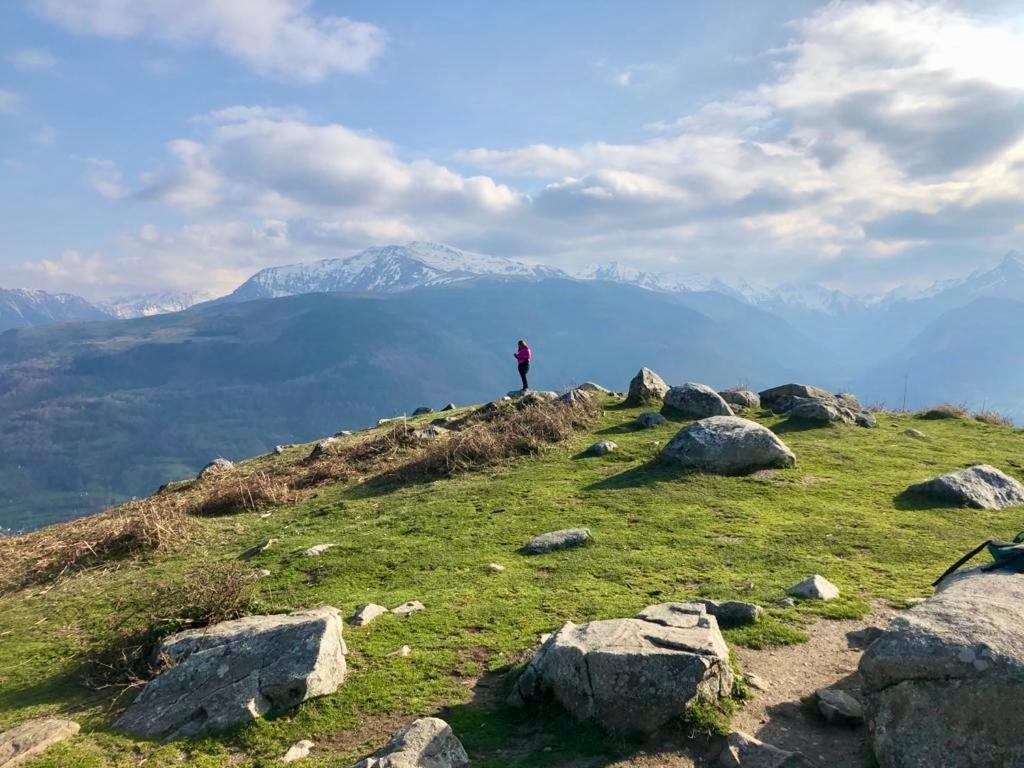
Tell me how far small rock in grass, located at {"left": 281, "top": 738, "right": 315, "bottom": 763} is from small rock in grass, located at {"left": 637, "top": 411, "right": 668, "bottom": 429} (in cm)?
2108

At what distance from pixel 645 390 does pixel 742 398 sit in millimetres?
5254

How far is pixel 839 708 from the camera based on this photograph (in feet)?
24.8

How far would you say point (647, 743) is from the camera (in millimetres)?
7188

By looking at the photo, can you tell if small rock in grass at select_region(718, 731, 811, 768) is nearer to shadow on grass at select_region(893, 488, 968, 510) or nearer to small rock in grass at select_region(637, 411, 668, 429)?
shadow on grass at select_region(893, 488, 968, 510)

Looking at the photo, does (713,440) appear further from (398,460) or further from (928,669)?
(928,669)

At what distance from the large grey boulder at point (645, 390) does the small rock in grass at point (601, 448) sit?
8.11 m

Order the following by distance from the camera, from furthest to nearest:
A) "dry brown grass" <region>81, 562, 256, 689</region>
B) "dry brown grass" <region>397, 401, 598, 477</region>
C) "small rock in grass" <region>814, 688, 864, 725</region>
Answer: "dry brown grass" <region>397, 401, 598, 477</region>, "dry brown grass" <region>81, 562, 256, 689</region>, "small rock in grass" <region>814, 688, 864, 725</region>

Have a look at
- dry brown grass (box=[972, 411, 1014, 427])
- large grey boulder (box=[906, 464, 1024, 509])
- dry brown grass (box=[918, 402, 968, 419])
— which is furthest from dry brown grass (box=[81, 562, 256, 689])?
dry brown grass (box=[972, 411, 1014, 427])

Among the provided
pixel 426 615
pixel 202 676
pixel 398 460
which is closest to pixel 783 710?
pixel 426 615

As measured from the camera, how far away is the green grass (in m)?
7.76

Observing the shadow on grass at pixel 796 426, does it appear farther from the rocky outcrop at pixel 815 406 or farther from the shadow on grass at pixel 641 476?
the shadow on grass at pixel 641 476

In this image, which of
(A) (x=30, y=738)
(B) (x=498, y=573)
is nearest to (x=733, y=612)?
(B) (x=498, y=573)

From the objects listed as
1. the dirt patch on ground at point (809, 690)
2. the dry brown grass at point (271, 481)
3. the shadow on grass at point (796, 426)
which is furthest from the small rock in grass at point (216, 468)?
the dirt patch on ground at point (809, 690)

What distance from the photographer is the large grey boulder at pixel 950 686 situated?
19.0 feet
